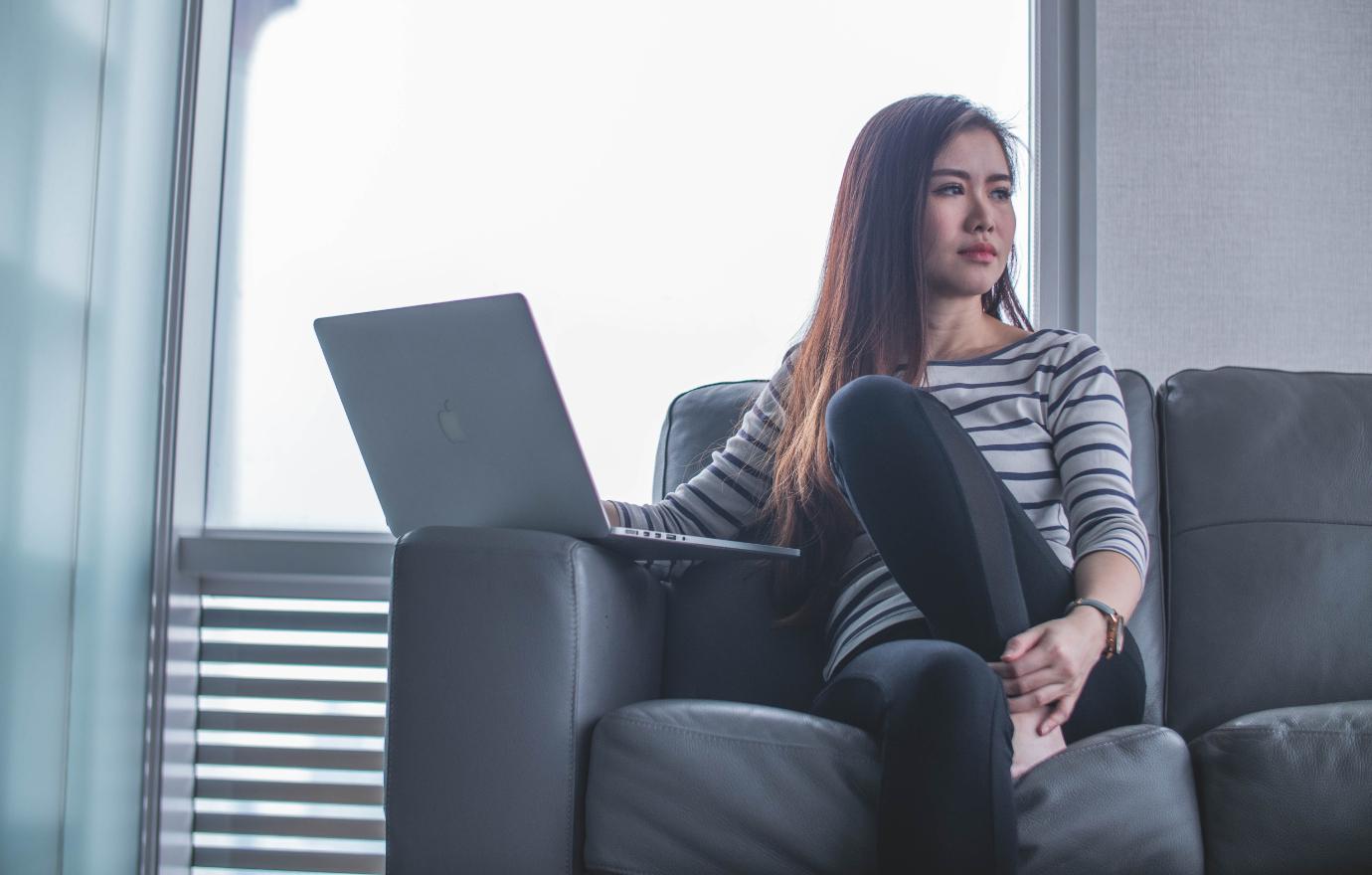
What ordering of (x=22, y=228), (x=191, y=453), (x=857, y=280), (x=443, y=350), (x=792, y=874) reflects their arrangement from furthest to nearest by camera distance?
(x=191, y=453)
(x=22, y=228)
(x=857, y=280)
(x=443, y=350)
(x=792, y=874)

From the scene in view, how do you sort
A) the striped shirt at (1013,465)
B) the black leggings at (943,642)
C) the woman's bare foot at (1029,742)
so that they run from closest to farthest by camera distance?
the black leggings at (943,642)
the woman's bare foot at (1029,742)
the striped shirt at (1013,465)

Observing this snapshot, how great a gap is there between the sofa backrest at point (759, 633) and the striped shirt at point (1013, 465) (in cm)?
6

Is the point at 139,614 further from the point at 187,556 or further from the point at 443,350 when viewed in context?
the point at 443,350

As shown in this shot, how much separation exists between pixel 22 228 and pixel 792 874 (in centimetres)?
142

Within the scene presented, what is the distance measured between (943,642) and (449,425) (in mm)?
558

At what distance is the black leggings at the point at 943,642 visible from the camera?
0.81 metres

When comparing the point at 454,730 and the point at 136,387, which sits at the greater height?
the point at 136,387

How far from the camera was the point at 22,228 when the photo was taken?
1587mm

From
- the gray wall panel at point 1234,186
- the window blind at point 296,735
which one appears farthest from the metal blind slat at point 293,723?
the gray wall panel at point 1234,186

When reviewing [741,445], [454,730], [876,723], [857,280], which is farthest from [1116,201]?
[454,730]

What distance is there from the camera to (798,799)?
3.06 ft

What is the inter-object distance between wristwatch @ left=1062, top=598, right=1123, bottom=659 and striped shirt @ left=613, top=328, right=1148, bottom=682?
0.38 feet

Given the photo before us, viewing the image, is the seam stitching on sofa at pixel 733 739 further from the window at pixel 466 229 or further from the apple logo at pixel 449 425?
the window at pixel 466 229

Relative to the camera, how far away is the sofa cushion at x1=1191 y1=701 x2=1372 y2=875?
93 cm
